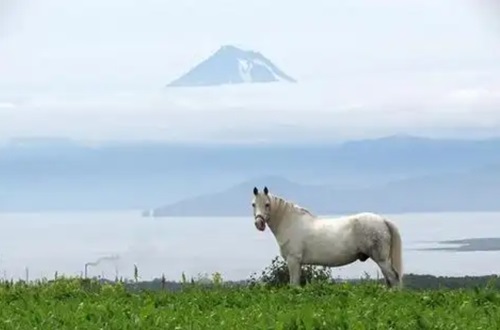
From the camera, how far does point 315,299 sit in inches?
472

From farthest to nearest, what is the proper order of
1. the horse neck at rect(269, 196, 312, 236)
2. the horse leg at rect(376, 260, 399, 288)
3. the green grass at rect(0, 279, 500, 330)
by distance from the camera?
the horse neck at rect(269, 196, 312, 236), the horse leg at rect(376, 260, 399, 288), the green grass at rect(0, 279, 500, 330)

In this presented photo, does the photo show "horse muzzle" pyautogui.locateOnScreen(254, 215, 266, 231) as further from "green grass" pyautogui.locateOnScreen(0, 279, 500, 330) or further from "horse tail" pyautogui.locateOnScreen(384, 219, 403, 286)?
"green grass" pyautogui.locateOnScreen(0, 279, 500, 330)

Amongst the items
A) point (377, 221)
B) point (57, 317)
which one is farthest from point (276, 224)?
point (57, 317)

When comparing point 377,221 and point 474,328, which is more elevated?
point 377,221

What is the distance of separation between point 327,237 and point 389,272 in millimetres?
994

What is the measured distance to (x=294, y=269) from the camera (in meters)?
16.1

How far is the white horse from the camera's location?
52.7 ft

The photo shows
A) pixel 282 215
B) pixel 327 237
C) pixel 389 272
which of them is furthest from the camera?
pixel 282 215

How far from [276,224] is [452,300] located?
5.29 meters

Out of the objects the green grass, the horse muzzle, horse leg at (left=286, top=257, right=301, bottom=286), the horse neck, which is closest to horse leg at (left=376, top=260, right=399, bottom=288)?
horse leg at (left=286, top=257, right=301, bottom=286)

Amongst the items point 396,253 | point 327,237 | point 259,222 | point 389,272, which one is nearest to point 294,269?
point 327,237

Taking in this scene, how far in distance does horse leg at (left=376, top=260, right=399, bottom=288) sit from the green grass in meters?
2.76

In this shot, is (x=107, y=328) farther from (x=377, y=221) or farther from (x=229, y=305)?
(x=377, y=221)

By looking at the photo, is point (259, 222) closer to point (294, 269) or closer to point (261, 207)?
point (261, 207)
